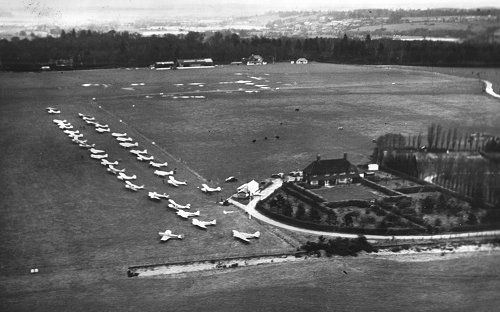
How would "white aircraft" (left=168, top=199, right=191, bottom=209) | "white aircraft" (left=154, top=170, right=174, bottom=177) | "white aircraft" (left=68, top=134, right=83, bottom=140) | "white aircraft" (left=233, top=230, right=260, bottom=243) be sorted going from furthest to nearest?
"white aircraft" (left=68, top=134, right=83, bottom=140)
"white aircraft" (left=154, top=170, right=174, bottom=177)
"white aircraft" (left=168, top=199, right=191, bottom=209)
"white aircraft" (left=233, top=230, right=260, bottom=243)

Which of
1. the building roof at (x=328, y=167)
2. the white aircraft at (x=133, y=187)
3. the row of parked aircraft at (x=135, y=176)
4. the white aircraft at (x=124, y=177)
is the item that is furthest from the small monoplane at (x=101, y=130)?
the building roof at (x=328, y=167)

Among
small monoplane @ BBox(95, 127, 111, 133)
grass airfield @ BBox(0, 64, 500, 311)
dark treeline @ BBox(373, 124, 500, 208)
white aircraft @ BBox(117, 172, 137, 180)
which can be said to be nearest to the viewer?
grass airfield @ BBox(0, 64, 500, 311)

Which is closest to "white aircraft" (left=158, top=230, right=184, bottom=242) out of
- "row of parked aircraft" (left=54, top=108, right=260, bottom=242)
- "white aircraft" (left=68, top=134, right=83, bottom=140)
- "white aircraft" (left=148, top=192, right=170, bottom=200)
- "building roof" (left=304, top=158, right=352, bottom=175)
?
"row of parked aircraft" (left=54, top=108, right=260, bottom=242)

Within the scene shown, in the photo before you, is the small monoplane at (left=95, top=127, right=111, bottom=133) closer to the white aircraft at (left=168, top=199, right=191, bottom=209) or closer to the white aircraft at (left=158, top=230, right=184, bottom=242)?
the white aircraft at (left=168, top=199, right=191, bottom=209)

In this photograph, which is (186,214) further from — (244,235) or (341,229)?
(341,229)

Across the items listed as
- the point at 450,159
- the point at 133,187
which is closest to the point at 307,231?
the point at 450,159

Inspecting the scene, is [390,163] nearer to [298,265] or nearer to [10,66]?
[298,265]

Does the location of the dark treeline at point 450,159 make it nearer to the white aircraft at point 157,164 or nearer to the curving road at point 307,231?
the curving road at point 307,231

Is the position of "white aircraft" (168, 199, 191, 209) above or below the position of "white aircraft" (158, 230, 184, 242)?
above
